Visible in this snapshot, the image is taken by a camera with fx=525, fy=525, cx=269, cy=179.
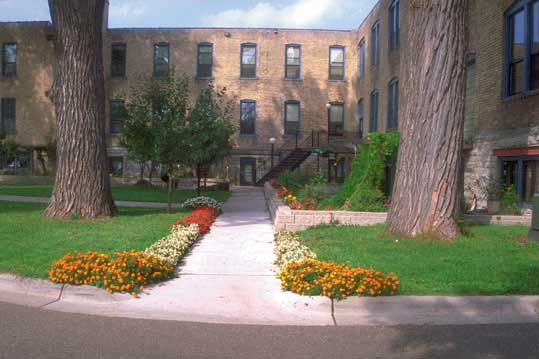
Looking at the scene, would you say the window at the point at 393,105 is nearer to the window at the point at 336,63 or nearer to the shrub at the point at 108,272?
the window at the point at 336,63

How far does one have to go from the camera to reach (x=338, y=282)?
5836mm

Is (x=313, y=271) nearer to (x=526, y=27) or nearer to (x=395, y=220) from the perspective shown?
(x=395, y=220)

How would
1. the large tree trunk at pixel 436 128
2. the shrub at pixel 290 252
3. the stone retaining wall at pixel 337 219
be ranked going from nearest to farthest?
the shrub at pixel 290 252 < the large tree trunk at pixel 436 128 < the stone retaining wall at pixel 337 219

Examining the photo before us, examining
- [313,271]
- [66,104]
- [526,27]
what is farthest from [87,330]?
[526,27]

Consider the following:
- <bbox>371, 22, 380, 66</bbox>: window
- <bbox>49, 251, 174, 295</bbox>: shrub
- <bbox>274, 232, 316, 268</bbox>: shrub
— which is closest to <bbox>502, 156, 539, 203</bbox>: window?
<bbox>274, 232, 316, 268</bbox>: shrub

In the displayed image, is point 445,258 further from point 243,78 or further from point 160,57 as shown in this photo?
point 160,57

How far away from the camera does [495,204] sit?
41.4 feet

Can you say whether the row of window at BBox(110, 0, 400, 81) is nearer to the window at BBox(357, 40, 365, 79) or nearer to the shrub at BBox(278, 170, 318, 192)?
the window at BBox(357, 40, 365, 79)

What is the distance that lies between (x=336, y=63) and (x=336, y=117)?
3387mm

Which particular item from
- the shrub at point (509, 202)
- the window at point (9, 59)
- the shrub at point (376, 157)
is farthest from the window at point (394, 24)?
the window at point (9, 59)

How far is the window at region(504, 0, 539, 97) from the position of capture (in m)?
12.6

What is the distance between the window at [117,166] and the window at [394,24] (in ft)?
62.7

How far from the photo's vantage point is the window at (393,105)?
22.2m

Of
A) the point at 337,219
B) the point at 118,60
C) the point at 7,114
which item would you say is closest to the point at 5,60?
the point at 7,114
